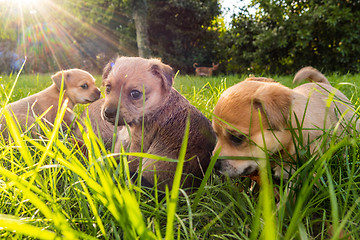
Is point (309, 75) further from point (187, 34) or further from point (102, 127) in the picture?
point (187, 34)

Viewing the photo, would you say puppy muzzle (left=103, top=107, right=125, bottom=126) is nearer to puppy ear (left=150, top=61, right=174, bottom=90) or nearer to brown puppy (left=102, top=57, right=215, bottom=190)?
brown puppy (left=102, top=57, right=215, bottom=190)

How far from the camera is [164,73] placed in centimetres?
226

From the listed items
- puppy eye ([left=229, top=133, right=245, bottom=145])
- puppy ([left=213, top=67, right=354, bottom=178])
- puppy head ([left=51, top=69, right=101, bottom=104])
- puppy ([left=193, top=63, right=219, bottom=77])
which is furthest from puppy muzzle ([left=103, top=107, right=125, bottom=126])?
puppy ([left=193, top=63, right=219, bottom=77])

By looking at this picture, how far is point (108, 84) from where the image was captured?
2.29 m

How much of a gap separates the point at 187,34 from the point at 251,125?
15.3 metres

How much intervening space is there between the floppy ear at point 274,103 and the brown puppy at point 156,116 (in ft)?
1.71

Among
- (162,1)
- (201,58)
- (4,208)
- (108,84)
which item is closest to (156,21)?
(162,1)

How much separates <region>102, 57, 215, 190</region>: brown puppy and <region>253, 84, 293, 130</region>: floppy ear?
1.71ft

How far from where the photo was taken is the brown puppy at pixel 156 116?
78.2 inches

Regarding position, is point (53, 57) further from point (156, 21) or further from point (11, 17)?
point (156, 21)

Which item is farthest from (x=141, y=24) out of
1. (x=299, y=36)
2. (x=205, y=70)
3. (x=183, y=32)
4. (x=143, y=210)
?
(x=143, y=210)

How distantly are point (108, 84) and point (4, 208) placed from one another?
1.22 meters

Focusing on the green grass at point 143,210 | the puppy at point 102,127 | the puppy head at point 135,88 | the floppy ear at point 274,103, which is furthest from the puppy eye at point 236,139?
the puppy at point 102,127

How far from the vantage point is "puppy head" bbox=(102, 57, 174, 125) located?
2090 mm
